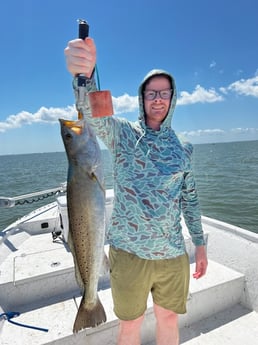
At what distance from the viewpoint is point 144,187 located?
1.91 m

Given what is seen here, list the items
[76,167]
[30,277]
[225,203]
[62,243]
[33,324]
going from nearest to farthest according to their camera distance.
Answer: [76,167], [33,324], [30,277], [62,243], [225,203]

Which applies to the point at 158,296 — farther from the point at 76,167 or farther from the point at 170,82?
the point at 170,82

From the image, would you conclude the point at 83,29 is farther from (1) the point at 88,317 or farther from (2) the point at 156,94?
(1) the point at 88,317

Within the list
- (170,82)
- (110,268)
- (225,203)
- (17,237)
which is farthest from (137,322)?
(225,203)

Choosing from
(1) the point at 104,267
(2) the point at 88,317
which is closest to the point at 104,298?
(2) the point at 88,317

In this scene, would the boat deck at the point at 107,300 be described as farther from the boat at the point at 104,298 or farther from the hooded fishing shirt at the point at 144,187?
the hooded fishing shirt at the point at 144,187

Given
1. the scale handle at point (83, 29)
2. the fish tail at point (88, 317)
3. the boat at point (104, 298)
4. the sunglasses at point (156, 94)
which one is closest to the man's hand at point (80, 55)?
the scale handle at point (83, 29)

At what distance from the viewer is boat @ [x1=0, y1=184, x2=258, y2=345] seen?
8.84 ft

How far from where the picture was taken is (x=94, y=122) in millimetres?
1791

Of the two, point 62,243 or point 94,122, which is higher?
point 94,122

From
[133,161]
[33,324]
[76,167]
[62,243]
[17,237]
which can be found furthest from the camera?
[17,237]

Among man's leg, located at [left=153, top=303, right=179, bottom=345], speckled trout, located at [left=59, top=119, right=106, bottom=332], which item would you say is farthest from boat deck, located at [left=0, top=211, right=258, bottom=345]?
speckled trout, located at [left=59, top=119, right=106, bottom=332]

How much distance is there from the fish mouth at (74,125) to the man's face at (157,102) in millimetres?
636

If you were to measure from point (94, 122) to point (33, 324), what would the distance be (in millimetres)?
2127
